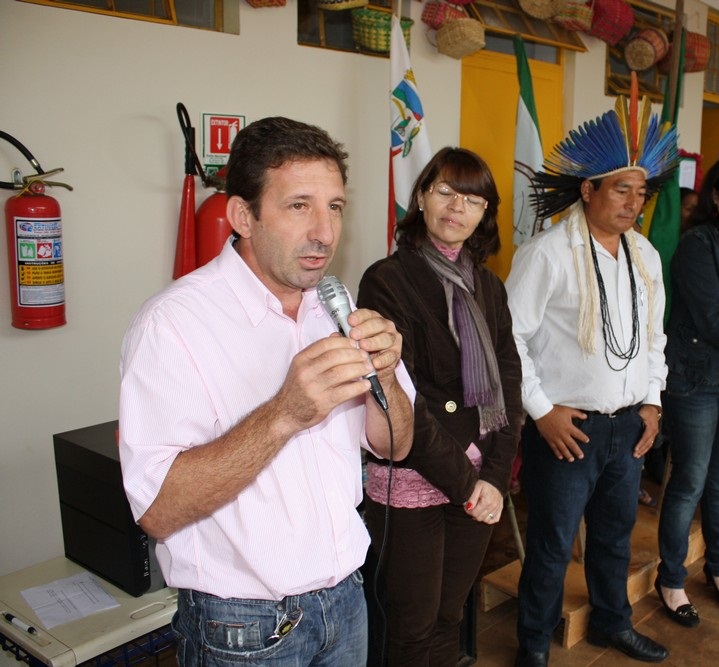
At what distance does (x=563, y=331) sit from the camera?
2.20m

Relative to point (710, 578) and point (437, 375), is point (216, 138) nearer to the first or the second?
point (437, 375)

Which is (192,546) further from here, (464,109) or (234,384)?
(464,109)

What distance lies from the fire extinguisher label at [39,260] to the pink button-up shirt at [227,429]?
1176 millimetres

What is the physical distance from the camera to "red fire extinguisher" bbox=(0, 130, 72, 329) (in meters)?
2.09

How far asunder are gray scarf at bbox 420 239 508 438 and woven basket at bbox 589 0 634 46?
3065mm

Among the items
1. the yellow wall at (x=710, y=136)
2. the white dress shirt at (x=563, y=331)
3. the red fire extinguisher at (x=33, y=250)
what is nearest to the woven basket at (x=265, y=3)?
the red fire extinguisher at (x=33, y=250)

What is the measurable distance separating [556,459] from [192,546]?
4.58 ft

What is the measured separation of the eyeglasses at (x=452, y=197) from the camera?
1.85 meters

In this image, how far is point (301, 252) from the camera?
1120mm

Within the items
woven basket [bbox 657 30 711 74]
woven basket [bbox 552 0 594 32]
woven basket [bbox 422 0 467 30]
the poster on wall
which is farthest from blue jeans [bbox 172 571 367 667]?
woven basket [bbox 657 30 711 74]

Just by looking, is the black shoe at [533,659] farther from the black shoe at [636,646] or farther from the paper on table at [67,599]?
the paper on table at [67,599]

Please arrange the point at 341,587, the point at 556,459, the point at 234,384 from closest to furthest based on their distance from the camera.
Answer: the point at 234,384 < the point at 341,587 < the point at 556,459

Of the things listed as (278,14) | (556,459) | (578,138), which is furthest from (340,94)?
(556,459)

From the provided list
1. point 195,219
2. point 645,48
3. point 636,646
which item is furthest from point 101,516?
point 645,48
